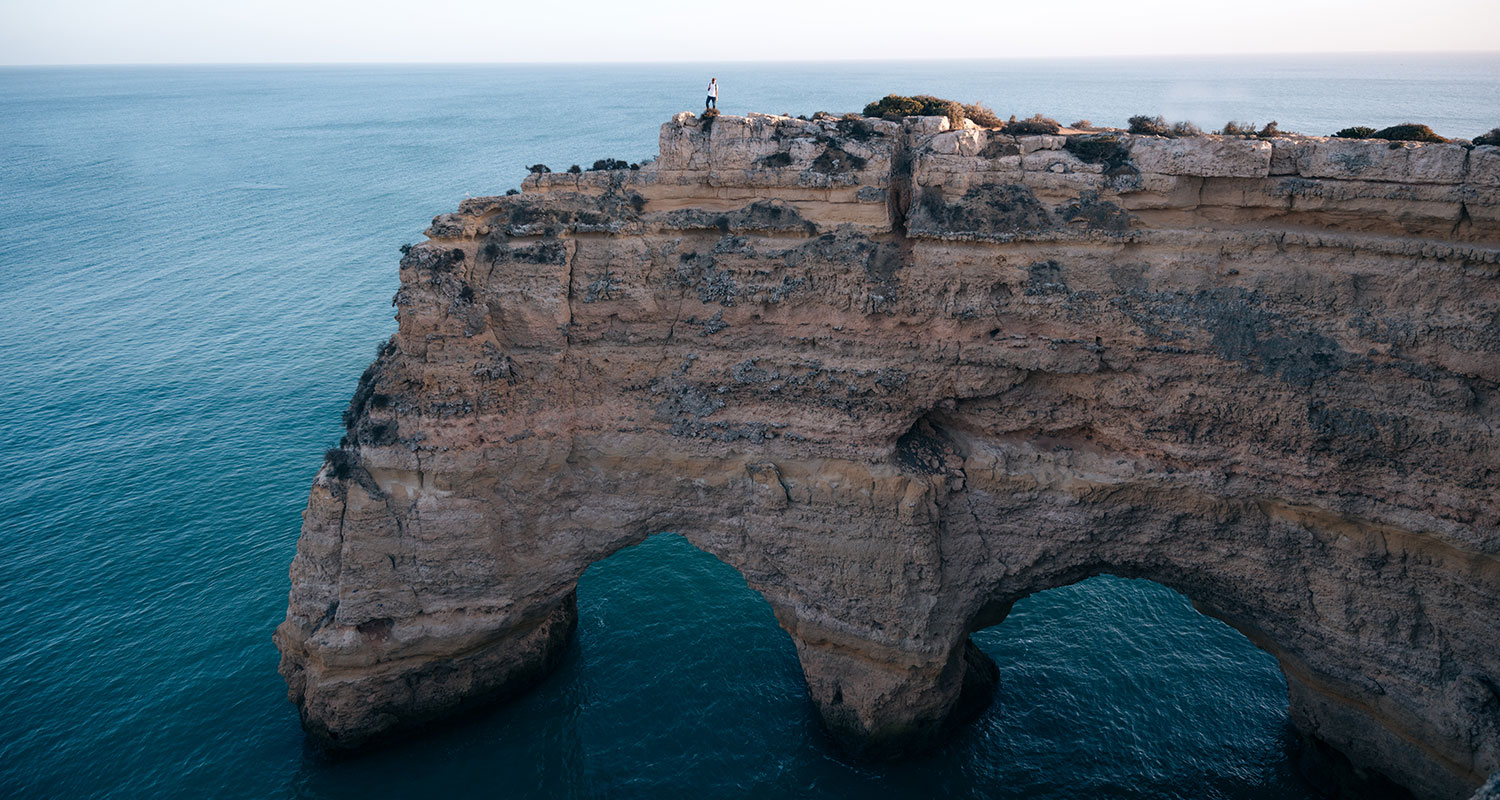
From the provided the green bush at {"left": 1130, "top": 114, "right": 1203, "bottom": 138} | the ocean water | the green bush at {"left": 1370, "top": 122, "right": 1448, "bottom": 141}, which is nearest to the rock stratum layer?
the ocean water

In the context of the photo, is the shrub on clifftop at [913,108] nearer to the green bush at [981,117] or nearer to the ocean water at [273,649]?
the green bush at [981,117]

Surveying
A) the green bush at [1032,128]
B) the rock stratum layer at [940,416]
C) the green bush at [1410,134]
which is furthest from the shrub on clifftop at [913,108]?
the green bush at [1410,134]

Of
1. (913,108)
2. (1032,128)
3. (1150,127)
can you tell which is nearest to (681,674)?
(913,108)

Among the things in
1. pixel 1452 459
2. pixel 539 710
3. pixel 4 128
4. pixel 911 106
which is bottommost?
pixel 539 710

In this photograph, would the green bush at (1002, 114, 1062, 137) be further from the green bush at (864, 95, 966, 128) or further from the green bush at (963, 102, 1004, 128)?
the green bush at (864, 95, 966, 128)

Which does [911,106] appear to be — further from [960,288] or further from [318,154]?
[318,154]

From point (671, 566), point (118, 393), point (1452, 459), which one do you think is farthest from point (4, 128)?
point (1452, 459)

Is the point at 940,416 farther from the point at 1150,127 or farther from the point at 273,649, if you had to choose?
the point at 273,649

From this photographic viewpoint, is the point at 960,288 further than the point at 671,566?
No
